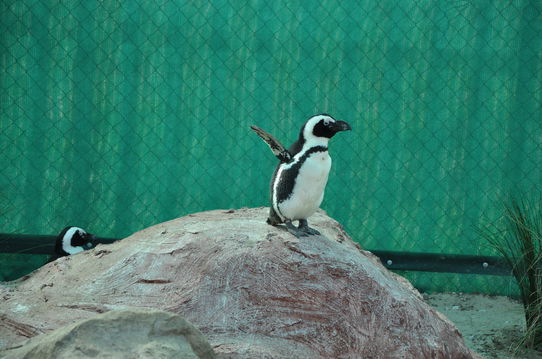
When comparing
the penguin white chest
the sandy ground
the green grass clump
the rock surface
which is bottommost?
the sandy ground

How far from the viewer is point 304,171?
3.69 m

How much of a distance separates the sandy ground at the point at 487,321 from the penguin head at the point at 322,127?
6.74 feet

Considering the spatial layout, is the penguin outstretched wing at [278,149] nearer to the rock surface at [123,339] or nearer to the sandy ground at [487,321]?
the rock surface at [123,339]

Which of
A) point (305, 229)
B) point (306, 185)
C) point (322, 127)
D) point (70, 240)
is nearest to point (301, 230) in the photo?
point (305, 229)

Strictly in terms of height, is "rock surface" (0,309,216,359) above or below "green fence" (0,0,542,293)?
below

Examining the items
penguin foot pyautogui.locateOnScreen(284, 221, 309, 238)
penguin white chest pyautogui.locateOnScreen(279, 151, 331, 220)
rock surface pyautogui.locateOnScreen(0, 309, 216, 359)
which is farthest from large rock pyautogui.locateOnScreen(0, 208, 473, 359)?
rock surface pyautogui.locateOnScreen(0, 309, 216, 359)

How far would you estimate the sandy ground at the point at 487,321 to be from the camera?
4871 mm

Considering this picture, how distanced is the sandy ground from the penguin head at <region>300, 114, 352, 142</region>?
80.9 inches

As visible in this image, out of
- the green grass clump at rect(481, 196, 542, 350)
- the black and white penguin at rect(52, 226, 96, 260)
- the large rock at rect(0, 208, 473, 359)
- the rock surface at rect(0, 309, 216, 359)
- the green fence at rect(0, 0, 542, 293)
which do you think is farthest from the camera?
the green fence at rect(0, 0, 542, 293)

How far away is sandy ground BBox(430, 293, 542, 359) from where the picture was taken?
4.87 metres

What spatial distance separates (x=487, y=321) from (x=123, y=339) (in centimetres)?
385

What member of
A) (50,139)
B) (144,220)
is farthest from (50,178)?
(144,220)

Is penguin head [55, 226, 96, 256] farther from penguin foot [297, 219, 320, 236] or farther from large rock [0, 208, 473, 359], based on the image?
penguin foot [297, 219, 320, 236]

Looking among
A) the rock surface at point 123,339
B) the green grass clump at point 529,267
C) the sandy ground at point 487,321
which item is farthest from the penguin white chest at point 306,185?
the sandy ground at point 487,321
